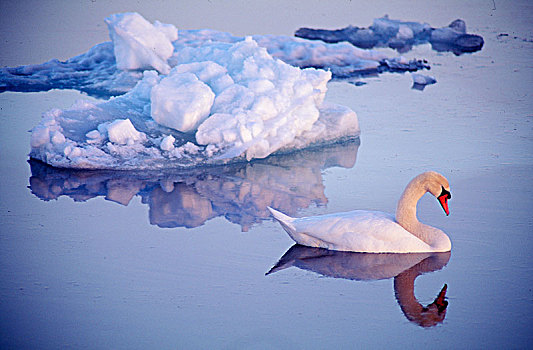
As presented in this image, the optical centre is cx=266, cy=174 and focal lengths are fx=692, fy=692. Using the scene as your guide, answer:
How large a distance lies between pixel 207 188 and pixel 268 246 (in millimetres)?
1823

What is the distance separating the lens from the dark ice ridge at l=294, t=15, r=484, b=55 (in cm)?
1691

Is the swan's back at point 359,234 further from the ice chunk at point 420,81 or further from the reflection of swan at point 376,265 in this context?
the ice chunk at point 420,81

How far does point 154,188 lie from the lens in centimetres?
785

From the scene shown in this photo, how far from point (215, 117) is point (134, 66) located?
4.87m

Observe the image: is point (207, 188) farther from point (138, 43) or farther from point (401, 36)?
point (401, 36)

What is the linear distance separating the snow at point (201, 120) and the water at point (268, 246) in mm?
321

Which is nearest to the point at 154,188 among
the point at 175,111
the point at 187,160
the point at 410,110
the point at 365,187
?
the point at 187,160

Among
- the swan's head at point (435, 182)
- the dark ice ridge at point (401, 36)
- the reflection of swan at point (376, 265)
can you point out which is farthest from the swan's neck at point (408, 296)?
the dark ice ridge at point (401, 36)

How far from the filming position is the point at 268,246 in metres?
6.21

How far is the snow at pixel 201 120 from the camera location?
27.9ft

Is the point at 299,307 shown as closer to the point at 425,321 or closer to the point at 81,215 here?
the point at 425,321

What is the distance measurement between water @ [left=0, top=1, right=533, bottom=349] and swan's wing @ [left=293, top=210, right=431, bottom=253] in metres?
0.15

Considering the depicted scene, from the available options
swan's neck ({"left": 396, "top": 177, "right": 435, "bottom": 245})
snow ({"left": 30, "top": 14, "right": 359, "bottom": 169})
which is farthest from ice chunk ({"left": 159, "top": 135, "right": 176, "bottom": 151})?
swan's neck ({"left": 396, "top": 177, "right": 435, "bottom": 245})

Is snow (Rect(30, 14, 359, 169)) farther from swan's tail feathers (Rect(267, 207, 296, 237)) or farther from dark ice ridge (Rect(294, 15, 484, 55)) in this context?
dark ice ridge (Rect(294, 15, 484, 55))
